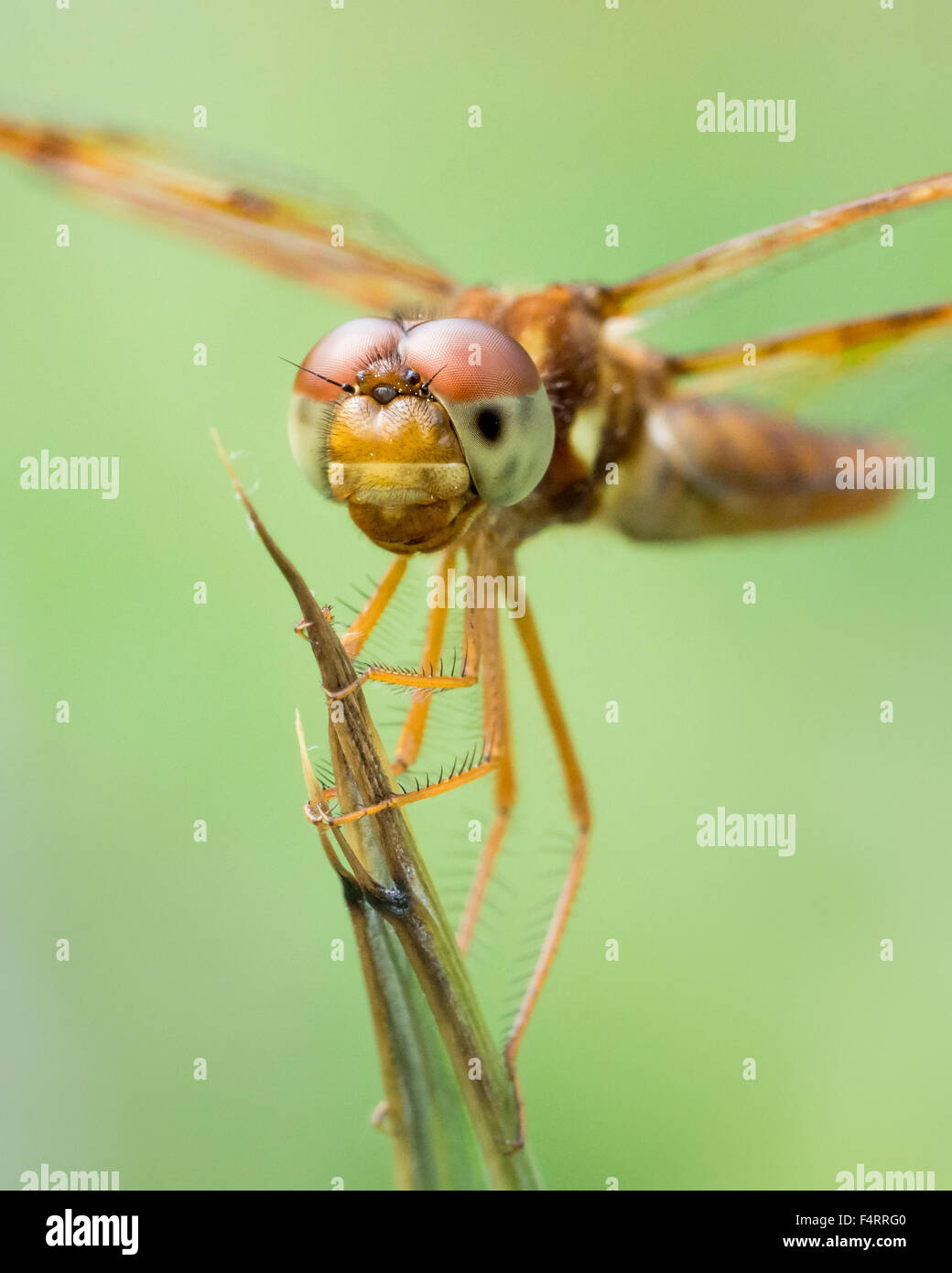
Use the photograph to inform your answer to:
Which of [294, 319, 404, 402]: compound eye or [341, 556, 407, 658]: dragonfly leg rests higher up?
[294, 319, 404, 402]: compound eye

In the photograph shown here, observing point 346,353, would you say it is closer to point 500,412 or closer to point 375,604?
point 500,412

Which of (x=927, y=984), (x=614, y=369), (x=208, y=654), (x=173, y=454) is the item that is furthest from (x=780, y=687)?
(x=173, y=454)

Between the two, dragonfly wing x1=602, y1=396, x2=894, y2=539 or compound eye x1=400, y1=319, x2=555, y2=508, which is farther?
dragonfly wing x1=602, y1=396, x2=894, y2=539

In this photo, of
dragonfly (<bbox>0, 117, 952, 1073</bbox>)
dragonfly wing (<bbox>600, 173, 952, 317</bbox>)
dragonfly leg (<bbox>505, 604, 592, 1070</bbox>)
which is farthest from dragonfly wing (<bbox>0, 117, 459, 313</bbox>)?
dragonfly leg (<bbox>505, 604, 592, 1070</bbox>)

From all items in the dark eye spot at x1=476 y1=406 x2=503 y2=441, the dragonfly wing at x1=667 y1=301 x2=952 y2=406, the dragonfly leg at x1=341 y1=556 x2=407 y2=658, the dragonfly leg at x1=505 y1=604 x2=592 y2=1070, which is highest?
the dragonfly wing at x1=667 y1=301 x2=952 y2=406

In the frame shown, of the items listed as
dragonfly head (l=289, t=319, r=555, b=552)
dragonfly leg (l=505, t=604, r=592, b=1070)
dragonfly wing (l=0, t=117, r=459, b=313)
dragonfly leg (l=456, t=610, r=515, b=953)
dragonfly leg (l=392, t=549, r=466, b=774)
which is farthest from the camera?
dragonfly wing (l=0, t=117, r=459, b=313)

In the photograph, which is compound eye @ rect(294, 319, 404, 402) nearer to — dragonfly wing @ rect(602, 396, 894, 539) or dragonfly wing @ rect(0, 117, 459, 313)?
dragonfly wing @ rect(0, 117, 459, 313)
